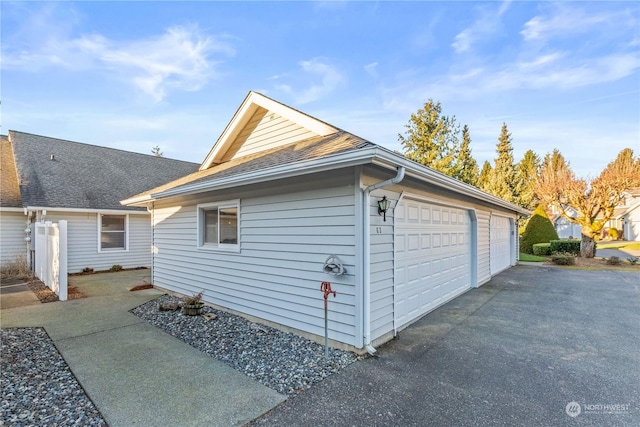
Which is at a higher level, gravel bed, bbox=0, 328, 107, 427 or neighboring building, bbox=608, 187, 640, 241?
neighboring building, bbox=608, 187, 640, 241

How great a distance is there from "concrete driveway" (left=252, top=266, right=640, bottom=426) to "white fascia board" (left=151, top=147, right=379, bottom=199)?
2553mm

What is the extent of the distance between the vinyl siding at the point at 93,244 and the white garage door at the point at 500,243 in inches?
527

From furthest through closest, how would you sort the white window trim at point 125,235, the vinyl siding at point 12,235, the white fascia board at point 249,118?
the white window trim at point 125,235
the vinyl siding at point 12,235
the white fascia board at point 249,118

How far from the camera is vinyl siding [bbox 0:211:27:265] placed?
407 inches

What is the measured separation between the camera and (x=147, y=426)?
2.62 metres

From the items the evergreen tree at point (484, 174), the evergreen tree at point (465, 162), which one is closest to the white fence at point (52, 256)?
the evergreen tree at point (465, 162)

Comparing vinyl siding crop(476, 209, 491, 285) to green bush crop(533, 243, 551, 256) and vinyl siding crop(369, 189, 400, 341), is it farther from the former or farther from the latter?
green bush crop(533, 243, 551, 256)

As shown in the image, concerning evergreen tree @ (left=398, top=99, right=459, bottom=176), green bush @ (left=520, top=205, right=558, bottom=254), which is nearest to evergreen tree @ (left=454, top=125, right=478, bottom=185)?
evergreen tree @ (left=398, top=99, right=459, bottom=176)

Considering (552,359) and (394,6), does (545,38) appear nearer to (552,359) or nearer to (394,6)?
(394,6)

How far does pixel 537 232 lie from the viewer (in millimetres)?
19125

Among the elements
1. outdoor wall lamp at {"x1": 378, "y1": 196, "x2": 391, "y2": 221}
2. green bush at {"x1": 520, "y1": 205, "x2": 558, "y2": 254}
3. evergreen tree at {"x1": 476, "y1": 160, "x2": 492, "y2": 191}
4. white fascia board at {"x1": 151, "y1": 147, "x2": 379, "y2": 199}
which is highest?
evergreen tree at {"x1": 476, "y1": 160, "x2": 492, "y2": 191}

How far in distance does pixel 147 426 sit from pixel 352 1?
9046 millimetres

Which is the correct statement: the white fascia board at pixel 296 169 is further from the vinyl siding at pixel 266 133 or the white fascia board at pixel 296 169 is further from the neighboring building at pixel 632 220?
the neighboring building at pixel 632 220

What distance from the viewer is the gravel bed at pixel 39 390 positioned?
2.74 m
